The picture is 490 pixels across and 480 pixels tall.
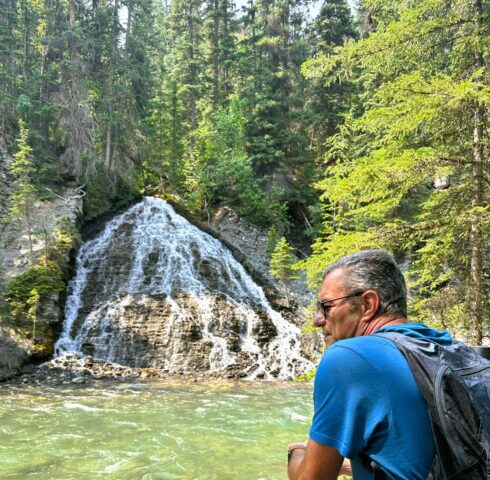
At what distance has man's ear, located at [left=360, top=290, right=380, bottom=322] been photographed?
6.03ft

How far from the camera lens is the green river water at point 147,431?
20.4ft

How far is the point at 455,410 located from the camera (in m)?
1.42

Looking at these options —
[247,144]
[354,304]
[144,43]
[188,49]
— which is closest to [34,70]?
[144,43]

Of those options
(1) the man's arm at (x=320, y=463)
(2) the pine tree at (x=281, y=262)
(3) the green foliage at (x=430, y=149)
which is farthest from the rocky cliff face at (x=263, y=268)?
(1) the man's arm at (x=320, y=463)

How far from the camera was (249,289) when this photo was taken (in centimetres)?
2003

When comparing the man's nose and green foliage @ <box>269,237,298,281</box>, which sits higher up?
the man's nose

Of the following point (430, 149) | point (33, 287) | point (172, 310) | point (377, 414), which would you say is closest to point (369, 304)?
point (377, 414)

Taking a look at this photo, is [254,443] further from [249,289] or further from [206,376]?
[249,289]

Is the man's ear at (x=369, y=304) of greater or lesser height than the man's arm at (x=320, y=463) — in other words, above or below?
above

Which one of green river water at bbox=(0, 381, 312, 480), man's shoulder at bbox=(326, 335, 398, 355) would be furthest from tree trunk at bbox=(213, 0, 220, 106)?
man's shoulder at bbox=(326, 335, 398, 355)

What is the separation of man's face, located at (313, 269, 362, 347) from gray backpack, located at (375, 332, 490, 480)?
37cm

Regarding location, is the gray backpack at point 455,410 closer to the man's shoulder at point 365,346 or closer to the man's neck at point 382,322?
the man's shoulder at point 365,346

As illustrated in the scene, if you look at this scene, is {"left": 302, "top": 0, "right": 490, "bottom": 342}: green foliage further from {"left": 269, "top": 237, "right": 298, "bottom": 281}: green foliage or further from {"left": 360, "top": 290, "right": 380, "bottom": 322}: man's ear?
{"left": 269, "top": 237, "right": 298, "bottom": 281}: green foliage

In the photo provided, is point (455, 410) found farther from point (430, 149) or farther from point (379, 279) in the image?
point (430, 149)
